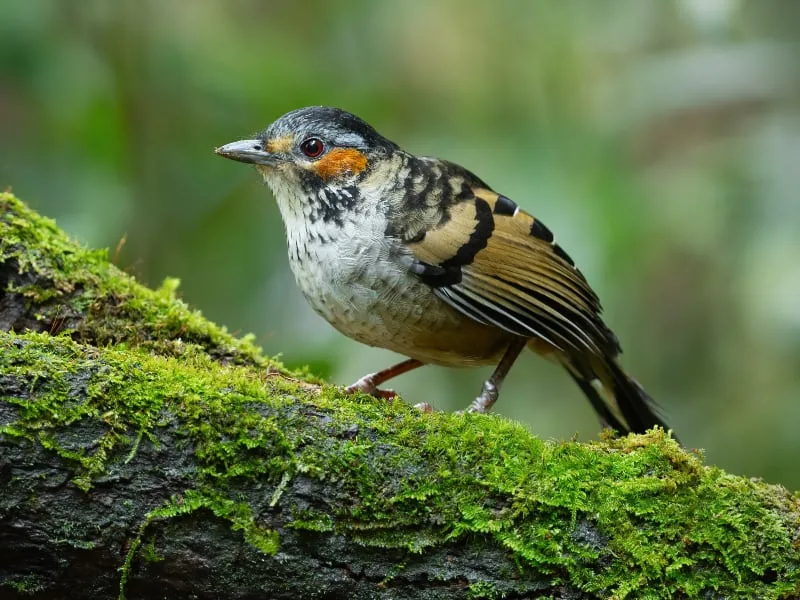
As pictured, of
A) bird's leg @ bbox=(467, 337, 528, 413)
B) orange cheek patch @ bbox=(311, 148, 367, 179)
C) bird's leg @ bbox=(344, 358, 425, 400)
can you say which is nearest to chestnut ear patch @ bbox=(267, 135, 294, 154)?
orange cheek patch @ bbox=(311, 148, 367, 179)

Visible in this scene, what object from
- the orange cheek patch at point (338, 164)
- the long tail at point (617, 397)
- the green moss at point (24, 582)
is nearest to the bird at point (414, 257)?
the orange cheek patch at point (338, 164)

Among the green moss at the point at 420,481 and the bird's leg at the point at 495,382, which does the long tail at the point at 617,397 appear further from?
the green moss at the point at 420,481

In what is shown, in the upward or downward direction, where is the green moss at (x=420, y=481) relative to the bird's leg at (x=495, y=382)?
downward

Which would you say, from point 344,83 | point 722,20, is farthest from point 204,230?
point 722,20

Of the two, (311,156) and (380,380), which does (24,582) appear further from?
(311,156)

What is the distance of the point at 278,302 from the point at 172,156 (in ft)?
4.22

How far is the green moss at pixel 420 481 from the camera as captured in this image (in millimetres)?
2580

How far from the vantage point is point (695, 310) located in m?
6.99

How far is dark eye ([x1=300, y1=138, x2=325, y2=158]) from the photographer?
4000mm

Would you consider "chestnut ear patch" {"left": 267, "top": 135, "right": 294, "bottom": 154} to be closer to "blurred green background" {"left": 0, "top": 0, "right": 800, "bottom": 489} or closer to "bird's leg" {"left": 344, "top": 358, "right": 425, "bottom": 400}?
"bird's leg" {"left": 344, "top": 358, "right": 425, "bottom": 400}

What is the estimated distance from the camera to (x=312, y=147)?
4.01 metres

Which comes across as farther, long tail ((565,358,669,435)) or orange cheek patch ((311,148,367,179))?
long tail ((565,358,669,435))

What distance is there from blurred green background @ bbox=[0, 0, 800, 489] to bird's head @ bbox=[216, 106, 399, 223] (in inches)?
49.8

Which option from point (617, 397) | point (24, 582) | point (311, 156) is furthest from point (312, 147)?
point (24, 582)
